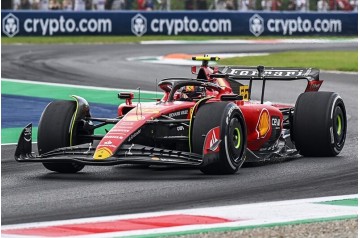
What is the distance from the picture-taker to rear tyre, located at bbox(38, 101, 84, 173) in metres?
12.0

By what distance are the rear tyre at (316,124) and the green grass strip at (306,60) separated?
1512 cm

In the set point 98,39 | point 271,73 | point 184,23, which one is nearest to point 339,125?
point 271,73

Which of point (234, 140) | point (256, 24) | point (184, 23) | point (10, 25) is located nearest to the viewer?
point (234, 140)

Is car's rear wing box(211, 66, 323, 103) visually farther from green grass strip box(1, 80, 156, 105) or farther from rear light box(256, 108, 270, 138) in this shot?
green grass strip box(1, 80, 156, 105)

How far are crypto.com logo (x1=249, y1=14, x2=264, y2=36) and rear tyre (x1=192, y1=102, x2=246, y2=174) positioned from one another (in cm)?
3015

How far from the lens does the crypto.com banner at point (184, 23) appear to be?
3981 centimetres

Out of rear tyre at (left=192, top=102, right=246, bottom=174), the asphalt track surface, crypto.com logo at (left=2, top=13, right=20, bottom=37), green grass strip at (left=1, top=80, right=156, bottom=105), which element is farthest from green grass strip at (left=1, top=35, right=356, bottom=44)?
rear tyre at (left=192, top=102, right=246, bottom=174)

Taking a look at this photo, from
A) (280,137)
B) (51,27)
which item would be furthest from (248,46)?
(280,137)

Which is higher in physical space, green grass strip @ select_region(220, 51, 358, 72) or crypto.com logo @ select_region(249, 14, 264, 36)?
crypto.com logo @ select_region(249, 14, 264, 36)

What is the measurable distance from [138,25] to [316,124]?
28.7m

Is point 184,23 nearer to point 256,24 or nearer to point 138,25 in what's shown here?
point 138,25

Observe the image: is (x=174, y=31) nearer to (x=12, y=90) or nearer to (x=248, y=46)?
(x=248, y=46)

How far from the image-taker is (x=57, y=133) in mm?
11969

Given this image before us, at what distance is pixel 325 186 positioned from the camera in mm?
10688
